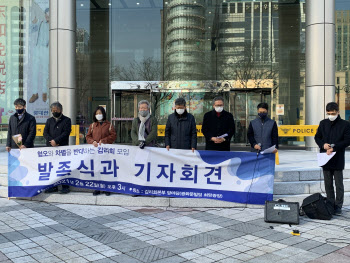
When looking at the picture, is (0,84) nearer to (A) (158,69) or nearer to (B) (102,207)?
(A) (158,69)

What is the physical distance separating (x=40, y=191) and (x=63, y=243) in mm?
2767

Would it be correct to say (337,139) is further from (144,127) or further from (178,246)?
(144,127)

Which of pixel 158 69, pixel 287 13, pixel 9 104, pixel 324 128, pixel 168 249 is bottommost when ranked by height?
pixel 168 249

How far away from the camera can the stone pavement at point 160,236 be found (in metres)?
4.14

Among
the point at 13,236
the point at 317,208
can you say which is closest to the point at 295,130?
the point at 317,208

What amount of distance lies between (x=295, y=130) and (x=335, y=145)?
562 centimetres

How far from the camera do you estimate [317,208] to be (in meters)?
5.70

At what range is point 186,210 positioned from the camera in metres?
6.42

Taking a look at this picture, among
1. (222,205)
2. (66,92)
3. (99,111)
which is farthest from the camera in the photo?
(66,92)

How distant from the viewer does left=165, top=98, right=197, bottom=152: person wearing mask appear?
6.68 m

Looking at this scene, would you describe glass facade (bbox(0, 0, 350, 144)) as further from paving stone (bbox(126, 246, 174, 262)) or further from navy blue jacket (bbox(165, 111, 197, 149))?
paving stone (bbox(126, 246, 174, 262))

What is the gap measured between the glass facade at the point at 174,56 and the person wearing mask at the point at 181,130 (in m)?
9.57

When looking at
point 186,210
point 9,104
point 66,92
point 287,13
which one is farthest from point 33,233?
point 287,13

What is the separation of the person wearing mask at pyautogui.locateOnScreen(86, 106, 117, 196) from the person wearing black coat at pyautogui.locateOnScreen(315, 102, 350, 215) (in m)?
4.03
